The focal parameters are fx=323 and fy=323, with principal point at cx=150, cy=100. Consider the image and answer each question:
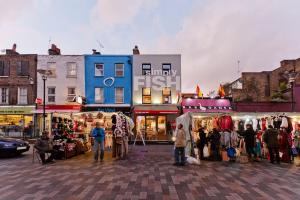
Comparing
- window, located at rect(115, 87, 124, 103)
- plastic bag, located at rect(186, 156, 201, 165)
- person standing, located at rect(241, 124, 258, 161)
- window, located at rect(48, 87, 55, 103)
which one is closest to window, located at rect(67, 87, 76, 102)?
window, located at rect(48, 87, 55, 103)

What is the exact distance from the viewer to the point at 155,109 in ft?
97.0

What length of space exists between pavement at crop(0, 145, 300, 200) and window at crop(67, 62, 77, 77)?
19.5 meters

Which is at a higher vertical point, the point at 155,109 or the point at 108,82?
the point at 108,82

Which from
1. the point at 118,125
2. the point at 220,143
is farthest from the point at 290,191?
the point at 118,125

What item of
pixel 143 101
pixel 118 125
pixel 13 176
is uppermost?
pixel 143 101

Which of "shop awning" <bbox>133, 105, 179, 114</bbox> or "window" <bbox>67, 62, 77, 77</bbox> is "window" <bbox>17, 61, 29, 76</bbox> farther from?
"shop awning" <bbox>133, 105, 179, 114</bbox>

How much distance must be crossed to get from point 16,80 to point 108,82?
8.85 m

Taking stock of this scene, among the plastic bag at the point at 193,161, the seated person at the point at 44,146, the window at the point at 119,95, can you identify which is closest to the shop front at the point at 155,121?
the window at the point at 119,95

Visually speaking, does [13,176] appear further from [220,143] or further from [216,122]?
[216,122]

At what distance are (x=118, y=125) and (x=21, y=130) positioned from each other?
15.6 metres

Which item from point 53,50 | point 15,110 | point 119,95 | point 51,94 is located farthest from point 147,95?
point 15,110

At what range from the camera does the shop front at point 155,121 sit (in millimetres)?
29344

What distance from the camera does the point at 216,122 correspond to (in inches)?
633

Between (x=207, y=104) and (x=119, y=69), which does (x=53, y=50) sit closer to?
(x=119, y=69)
